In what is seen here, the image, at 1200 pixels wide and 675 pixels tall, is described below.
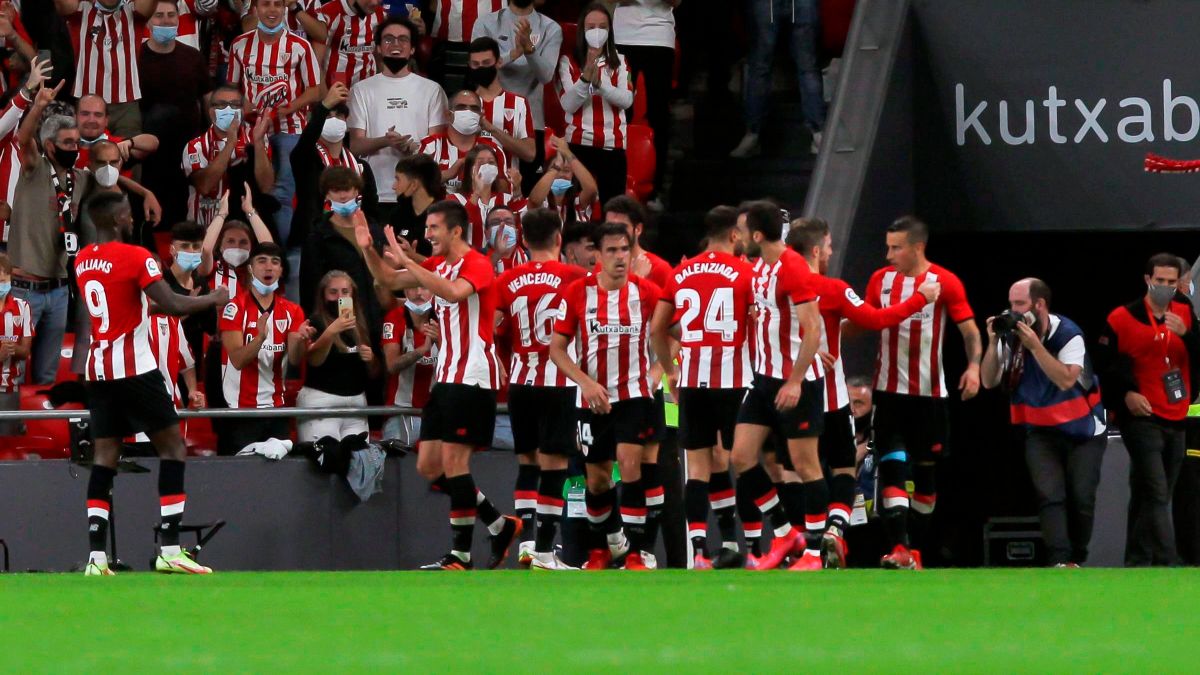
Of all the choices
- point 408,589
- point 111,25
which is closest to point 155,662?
point 408,589

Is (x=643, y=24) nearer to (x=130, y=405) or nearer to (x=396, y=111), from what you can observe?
(x=396, y=111)

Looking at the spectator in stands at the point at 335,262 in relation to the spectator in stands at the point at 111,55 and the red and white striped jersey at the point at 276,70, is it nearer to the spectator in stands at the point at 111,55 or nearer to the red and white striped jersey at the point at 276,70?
the red and white striped jersey at the point at 276,70

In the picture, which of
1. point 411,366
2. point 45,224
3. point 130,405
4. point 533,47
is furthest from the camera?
point 533,47

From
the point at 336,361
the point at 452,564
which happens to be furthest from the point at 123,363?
the point at 336,361

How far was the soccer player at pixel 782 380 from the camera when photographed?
11812mm

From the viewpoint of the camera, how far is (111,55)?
16156 millimetres

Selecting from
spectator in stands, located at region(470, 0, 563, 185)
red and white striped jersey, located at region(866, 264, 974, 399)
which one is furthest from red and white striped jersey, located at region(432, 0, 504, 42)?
red and white striped jersey, located at region(866, 264, 974, 399)

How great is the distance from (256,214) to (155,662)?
9.81 m

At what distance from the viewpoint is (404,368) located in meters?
14.5

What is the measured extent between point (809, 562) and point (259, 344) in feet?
14.5

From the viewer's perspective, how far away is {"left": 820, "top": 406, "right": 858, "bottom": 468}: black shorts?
40.7 ft

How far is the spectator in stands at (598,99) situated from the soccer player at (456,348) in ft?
13.2

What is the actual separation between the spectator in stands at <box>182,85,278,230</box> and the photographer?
18.5 feet

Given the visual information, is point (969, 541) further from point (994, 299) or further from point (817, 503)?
point (817, 503)
